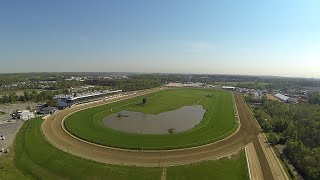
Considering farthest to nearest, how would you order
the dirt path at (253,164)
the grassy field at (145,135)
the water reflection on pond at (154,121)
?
1. the water reflection on pond at (154,121)
2. the grassy field at (145,135)
3. the dirt path at (253,164)

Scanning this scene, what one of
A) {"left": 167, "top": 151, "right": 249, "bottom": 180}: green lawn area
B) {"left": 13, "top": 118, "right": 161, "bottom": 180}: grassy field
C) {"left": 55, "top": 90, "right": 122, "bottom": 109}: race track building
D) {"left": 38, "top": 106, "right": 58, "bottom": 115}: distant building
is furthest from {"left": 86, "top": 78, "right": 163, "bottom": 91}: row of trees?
{"left": 167, "top": 151, "right": 249, "bottom": 180}: green lawn area

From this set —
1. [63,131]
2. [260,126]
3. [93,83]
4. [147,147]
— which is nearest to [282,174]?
[147,147]

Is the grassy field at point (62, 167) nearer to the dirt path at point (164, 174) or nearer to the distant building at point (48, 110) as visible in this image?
the dirt path at point (164, 174)

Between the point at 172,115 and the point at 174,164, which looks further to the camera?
the point at 172,115

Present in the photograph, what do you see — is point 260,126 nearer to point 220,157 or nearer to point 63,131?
point 220,157

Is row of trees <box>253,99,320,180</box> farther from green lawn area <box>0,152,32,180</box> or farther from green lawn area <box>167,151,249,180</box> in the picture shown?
green lawn area <box>0,152,32,180</box>

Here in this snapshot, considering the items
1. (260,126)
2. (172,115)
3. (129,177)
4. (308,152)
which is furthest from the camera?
(172,115)

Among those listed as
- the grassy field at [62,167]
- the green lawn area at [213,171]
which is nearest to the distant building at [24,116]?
the grassy field at [62,167]
